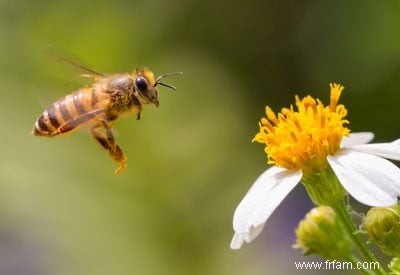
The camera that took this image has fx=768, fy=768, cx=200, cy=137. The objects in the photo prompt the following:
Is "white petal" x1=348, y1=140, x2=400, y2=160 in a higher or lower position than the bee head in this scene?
lower

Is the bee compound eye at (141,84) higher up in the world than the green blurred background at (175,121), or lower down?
lower down

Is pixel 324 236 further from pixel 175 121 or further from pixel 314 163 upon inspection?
pixel 175 121

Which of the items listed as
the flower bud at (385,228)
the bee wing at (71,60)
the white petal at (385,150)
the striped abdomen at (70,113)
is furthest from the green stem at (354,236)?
the bee wing at (71,60)

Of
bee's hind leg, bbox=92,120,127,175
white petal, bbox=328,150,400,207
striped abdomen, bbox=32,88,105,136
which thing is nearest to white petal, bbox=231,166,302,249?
white petal, bbox=328,150,400,207

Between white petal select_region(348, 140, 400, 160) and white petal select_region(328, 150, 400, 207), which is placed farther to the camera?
white petal select_region(348, 140, 400, 160)

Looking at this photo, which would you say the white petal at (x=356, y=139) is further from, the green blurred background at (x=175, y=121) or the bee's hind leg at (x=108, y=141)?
the green blurred background at (x=175, y=121)

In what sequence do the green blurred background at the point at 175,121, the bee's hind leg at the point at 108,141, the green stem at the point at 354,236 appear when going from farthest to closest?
1. the green blurred background at the point at 175,121
2. the bee's hind leg at the point at 108,141
3. the green stem at the point at 354,236

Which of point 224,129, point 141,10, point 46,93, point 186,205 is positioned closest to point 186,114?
point 224,129

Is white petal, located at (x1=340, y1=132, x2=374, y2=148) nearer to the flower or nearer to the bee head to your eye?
the flower

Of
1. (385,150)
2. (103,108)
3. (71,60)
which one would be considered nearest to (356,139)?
(385,150)
